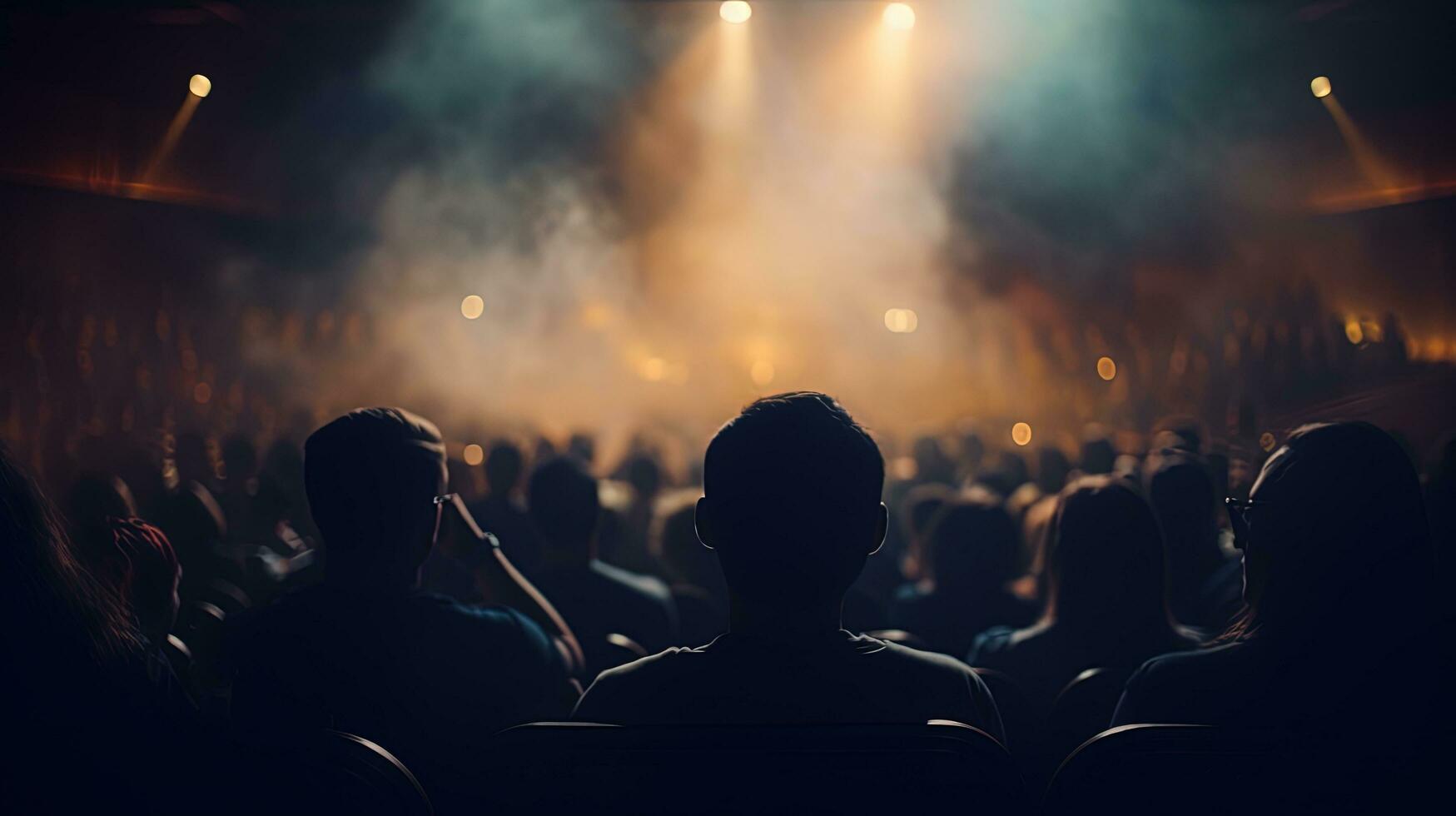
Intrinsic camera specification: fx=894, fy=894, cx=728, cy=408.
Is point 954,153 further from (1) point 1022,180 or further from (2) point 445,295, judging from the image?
(2) point 445,295

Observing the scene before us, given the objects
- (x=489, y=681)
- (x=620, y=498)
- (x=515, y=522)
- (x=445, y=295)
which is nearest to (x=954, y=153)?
(x=445, y=295)

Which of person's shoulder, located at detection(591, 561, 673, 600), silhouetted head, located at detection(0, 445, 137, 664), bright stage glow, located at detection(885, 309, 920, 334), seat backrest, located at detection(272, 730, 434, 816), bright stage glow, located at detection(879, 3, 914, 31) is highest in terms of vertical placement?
bright stage glow, located at detection(879, 3, 914, 31)

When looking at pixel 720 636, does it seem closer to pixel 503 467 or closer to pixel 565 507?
pixel 565 507

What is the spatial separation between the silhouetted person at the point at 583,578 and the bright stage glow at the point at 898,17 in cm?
764

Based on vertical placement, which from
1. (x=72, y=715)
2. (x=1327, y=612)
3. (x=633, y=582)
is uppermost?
(x=1327, y=612)

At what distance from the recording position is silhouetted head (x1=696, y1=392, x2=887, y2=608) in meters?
1.50

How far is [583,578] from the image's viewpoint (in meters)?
3.04

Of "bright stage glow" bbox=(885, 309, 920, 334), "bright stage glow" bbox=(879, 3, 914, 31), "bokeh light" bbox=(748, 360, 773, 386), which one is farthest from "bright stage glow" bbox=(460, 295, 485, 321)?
"bright stage glow" bbox=(885, 309, 920, 334)

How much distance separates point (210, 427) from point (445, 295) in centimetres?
368

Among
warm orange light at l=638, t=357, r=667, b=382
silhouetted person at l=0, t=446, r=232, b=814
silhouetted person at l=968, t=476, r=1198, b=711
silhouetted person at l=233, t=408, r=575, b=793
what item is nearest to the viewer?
silhouetted person at l=0, t=446, r=232, b=814

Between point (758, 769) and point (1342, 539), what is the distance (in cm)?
122

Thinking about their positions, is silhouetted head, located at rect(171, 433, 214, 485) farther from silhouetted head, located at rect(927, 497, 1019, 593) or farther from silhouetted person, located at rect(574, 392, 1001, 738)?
silhouetted person, located at rect(574, 392, 1001, 738)

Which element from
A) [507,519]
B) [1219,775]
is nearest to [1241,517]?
[1219,775]

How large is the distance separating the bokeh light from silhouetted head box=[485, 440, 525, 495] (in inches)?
508
